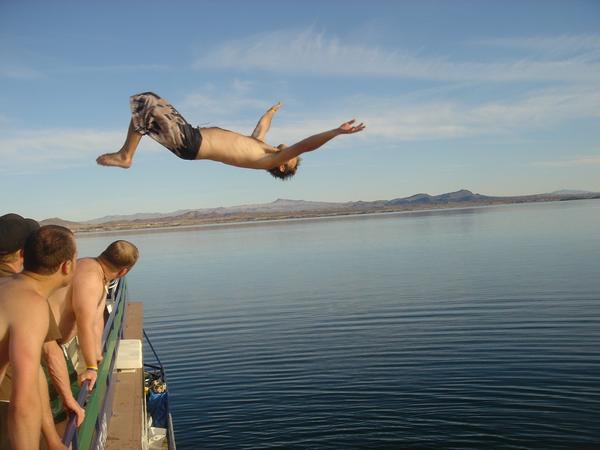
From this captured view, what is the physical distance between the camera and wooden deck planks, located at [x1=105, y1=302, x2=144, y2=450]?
6594mm

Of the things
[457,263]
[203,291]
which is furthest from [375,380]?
[457,263]

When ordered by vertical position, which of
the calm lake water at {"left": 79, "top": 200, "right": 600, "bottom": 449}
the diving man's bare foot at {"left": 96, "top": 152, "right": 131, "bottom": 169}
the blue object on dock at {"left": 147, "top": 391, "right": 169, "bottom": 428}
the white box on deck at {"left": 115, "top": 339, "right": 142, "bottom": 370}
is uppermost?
the diving man's bare foot at {"left": 96, "top": 152, "right": 131, "bottom": 169}

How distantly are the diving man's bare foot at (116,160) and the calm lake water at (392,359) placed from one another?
8.80 m

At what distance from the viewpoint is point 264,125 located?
6.89m

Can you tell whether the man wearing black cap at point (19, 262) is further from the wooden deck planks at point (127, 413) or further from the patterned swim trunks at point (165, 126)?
the wooden deck planks at point (127, 413)

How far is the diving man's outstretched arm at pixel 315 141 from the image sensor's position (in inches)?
209

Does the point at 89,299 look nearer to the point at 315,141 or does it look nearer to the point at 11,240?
the point at 11,240

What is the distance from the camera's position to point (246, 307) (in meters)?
30.1

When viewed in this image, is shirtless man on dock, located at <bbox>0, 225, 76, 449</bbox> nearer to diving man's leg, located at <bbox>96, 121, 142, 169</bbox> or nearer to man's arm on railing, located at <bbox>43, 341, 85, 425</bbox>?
man's arm on railing, located at <bbox>43, 341, 85, 425</bbox>

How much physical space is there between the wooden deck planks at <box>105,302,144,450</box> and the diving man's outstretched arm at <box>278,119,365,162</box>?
3.37 metres

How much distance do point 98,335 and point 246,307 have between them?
2408cm

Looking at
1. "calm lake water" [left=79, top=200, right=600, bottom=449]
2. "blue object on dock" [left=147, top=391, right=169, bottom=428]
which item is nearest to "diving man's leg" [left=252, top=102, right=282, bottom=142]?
"blue object on dock" [left=147, top=391, right=169, bottom=428]

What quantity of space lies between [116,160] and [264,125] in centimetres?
177

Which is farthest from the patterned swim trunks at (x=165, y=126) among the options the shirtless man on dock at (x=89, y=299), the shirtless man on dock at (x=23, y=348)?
the shirtless man on dock at (x=23, y=348)
